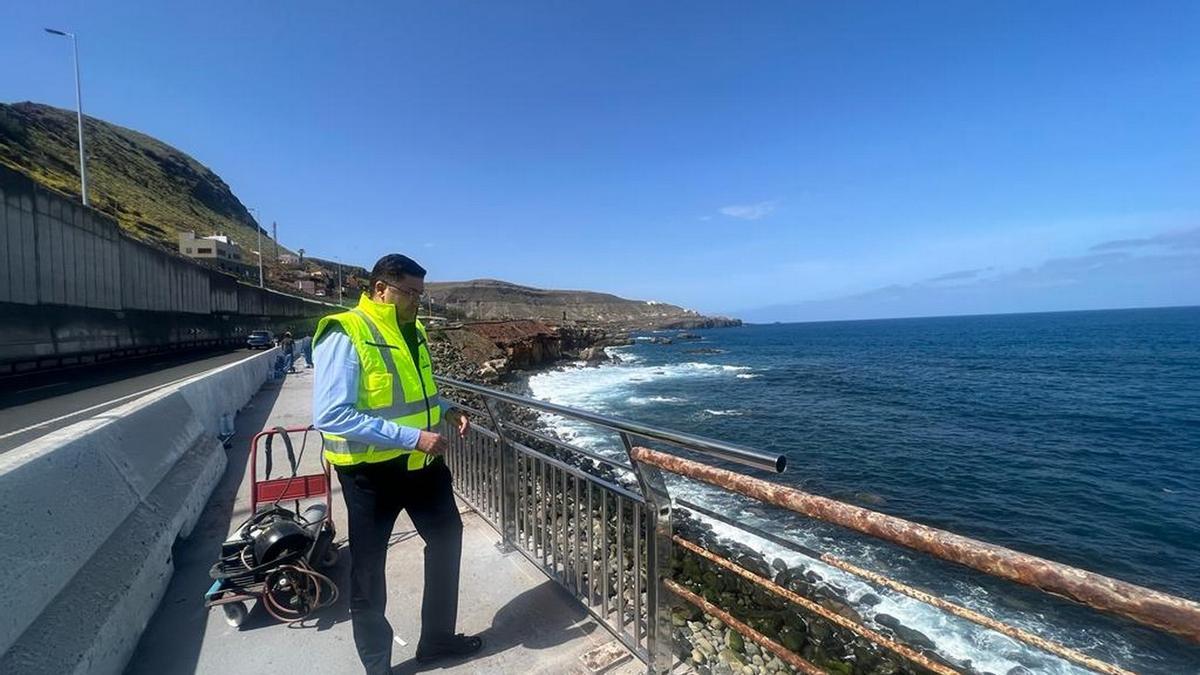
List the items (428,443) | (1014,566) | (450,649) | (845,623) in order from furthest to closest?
(450,649)
(428,443)
(845,623)
(1014,566)

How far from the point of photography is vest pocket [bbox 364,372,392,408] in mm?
2535

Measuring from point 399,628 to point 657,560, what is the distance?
68.5 inches

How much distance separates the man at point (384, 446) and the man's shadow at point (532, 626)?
0.09m

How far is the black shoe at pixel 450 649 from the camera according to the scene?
2.82 m

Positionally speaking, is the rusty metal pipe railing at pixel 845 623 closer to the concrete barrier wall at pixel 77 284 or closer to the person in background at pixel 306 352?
the concrete barrier wall at pixel 77 284

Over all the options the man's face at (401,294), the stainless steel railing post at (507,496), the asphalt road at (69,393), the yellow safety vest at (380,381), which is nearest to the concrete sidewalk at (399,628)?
the stainless steel railing post at (507,496)

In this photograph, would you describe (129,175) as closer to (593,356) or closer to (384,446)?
(593,356)

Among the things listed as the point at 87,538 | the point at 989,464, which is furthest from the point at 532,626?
the point at 989,464

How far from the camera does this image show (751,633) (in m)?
2.18

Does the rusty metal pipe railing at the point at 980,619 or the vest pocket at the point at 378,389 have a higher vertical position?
the vest pocket at the point at 378,389

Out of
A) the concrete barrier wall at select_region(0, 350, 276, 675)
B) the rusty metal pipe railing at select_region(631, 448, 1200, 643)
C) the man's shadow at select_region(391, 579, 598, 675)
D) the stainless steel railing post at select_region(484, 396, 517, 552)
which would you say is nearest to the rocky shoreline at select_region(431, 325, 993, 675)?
the stainless steel railing post at select_region(484, 396, 517, 552)

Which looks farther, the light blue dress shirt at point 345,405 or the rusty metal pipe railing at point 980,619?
the light blue dress shirt at point 345,405

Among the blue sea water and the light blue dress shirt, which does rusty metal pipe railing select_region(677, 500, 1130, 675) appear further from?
the blue sea water

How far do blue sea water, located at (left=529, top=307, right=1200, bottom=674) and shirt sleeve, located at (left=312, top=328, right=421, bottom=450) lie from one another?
9.43 m
